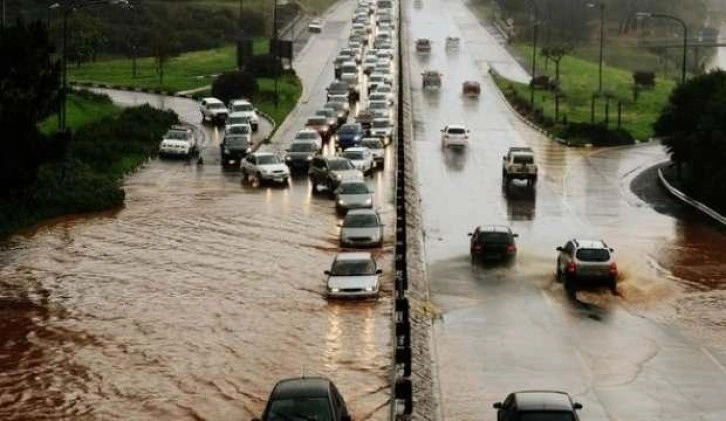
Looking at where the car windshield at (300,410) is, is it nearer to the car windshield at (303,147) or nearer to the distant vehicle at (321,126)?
the car windshield at (303,147)

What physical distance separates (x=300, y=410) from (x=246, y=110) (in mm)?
58998

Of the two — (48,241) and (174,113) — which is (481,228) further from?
(174,113)

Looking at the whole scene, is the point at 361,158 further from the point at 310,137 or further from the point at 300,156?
the point at 310,137

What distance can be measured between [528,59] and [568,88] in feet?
42.9

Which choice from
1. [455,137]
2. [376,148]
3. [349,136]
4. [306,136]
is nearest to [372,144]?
[376,148]

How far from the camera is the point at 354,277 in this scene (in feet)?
126

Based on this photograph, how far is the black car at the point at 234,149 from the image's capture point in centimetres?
6556

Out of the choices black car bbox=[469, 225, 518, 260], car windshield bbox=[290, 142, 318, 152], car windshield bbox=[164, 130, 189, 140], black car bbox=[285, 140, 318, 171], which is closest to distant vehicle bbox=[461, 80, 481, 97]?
car windshield bbox=[164, 130, 189, 140]

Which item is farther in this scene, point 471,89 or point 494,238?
point 471,89

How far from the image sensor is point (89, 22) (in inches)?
5094

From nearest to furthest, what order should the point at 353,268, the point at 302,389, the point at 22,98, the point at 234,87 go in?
the point at 302,389 → the point at 353,268 → the point at 22,98 → the point at 234,87

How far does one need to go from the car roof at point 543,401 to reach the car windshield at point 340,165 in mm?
35540

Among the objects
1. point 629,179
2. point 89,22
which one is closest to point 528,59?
point 89,22

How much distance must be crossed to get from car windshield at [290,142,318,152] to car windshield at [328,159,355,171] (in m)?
5.34
